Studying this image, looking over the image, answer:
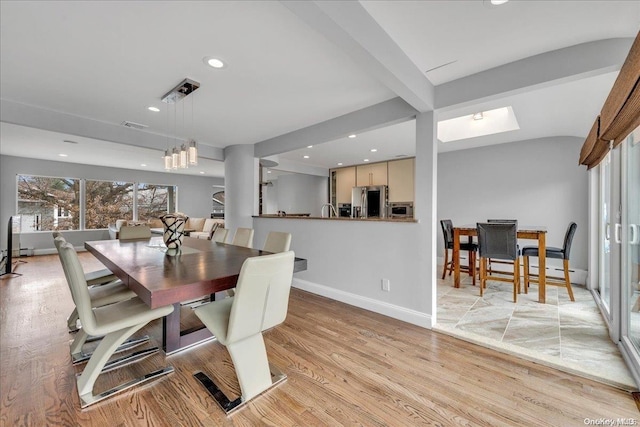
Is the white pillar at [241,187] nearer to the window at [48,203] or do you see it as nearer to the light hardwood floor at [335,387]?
the light hardwood floor at [335,387]

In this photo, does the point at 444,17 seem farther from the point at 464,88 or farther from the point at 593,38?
the point at 593,38

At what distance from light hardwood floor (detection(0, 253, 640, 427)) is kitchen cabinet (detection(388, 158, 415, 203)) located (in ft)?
13.0

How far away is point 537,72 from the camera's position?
2.05 meters

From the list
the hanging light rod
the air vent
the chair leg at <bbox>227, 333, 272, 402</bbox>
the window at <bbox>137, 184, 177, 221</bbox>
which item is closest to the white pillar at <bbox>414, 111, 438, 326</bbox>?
the chair leg at <bbox>227, 333, 272, 402</bbox>

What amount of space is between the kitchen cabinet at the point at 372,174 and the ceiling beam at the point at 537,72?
12.8ft

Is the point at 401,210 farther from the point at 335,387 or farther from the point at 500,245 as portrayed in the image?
the point at 335,387

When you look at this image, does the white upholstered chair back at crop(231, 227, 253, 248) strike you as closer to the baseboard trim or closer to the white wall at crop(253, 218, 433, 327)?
the white wall at crop(253, 218, 433, 327)

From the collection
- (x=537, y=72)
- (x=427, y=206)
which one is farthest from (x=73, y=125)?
(x=537, y=72)

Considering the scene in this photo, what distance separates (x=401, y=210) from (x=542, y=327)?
3775 millimetres

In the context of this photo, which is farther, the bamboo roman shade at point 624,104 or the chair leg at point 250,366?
the chair leg at point 250,366

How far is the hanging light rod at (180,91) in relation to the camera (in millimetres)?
2491

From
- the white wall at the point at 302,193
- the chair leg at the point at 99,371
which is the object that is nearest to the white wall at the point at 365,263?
the chair leg at the point at 99,371

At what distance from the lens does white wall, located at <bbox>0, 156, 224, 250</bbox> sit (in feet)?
20.4

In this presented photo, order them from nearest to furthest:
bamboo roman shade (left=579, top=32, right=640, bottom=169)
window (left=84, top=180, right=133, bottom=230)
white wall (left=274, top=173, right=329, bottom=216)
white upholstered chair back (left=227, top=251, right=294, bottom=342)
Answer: bamboo roman shade (left=579, top=32, right=640, bottom=169), white upholstered chair back (left=227, top=251, right=294, bottom=342), window (left=84, top=180, right=133, bottom=230), white wall (left=274, top=173, right=329, bottom=216)
